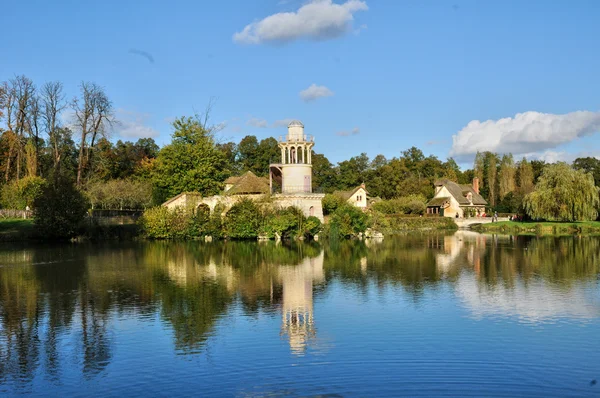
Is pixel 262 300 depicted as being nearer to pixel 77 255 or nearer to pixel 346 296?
pixel 346 296

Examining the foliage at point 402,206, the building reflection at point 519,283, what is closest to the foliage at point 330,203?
the foliage at point 402,206

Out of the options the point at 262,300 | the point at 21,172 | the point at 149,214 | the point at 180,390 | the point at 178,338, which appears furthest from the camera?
the point at 21,172

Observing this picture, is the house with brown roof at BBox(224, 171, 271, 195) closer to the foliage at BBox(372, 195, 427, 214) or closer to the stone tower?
the stone tower

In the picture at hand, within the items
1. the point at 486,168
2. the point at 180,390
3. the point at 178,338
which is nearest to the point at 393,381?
the point at 180,390

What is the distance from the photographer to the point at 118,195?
170ft

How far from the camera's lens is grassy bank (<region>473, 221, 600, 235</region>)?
4674 cm

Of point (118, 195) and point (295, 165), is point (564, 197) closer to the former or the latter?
point (295, 165)

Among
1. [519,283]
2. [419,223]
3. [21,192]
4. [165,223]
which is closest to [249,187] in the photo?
[165,223]

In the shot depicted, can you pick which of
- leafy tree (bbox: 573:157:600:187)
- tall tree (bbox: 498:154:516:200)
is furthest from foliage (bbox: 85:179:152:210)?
leafy tree (bbox: 573:157:600:187)

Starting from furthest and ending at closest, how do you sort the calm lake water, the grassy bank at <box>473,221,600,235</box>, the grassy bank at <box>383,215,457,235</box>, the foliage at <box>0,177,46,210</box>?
the grassy bank at <box>383,215,457,235</box>, the grassy bank at <box>473,221,600,235</box>, the foliage at <box>0,177,46,210</box>, the calm lake water

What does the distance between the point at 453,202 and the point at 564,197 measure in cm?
2014

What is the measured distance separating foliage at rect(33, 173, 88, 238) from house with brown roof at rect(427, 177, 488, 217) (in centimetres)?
4155

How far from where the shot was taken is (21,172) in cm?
5291

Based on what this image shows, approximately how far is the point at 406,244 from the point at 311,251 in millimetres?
8002
